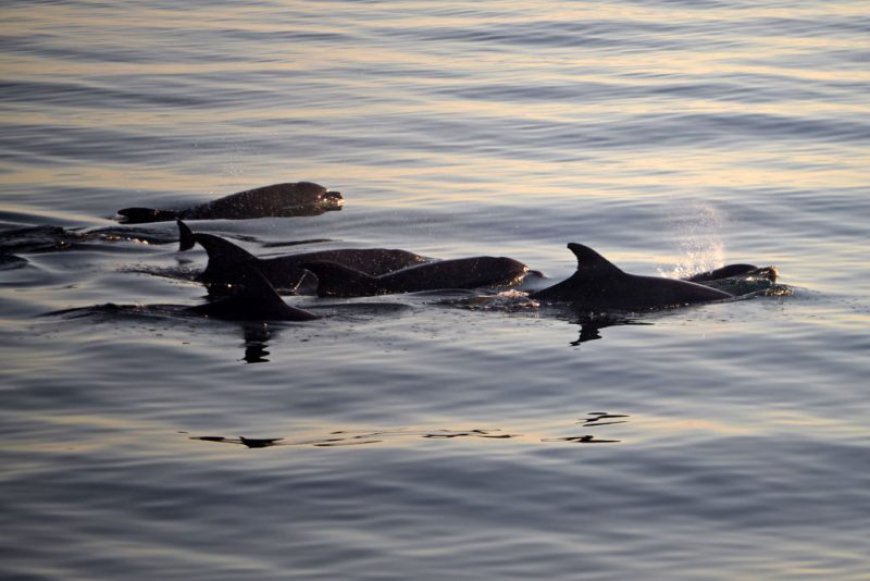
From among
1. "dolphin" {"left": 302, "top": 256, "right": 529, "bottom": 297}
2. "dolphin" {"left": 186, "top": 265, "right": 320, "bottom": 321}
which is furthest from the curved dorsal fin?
"dolphin" {"left": 302, "top": 256, "right": 529, "bottom": 297}

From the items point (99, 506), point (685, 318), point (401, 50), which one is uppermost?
point (401, 50)

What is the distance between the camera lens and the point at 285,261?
1585 cm

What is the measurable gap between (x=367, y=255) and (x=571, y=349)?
3.63 metres

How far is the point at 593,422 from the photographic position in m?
11.2

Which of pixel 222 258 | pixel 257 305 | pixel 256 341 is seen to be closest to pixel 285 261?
pixel 222 258

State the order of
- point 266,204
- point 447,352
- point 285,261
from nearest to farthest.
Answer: point 447,352 → point 285,261 → point 266,204

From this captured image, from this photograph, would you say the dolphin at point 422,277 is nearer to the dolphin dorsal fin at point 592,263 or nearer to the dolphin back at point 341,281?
the dolphin back at point 341,281

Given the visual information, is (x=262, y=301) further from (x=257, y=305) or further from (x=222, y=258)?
(x=222, y=258)

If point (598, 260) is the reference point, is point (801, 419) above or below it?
below

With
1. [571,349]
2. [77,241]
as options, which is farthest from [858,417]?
[77,241]

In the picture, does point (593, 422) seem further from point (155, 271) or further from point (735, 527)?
point (155, 271)

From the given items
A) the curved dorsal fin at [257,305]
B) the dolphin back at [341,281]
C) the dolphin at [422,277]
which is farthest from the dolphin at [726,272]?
the curved dorsal fin at [257,305]

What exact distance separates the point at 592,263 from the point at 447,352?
1696 millimetres

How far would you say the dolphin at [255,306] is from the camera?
13859 mm
